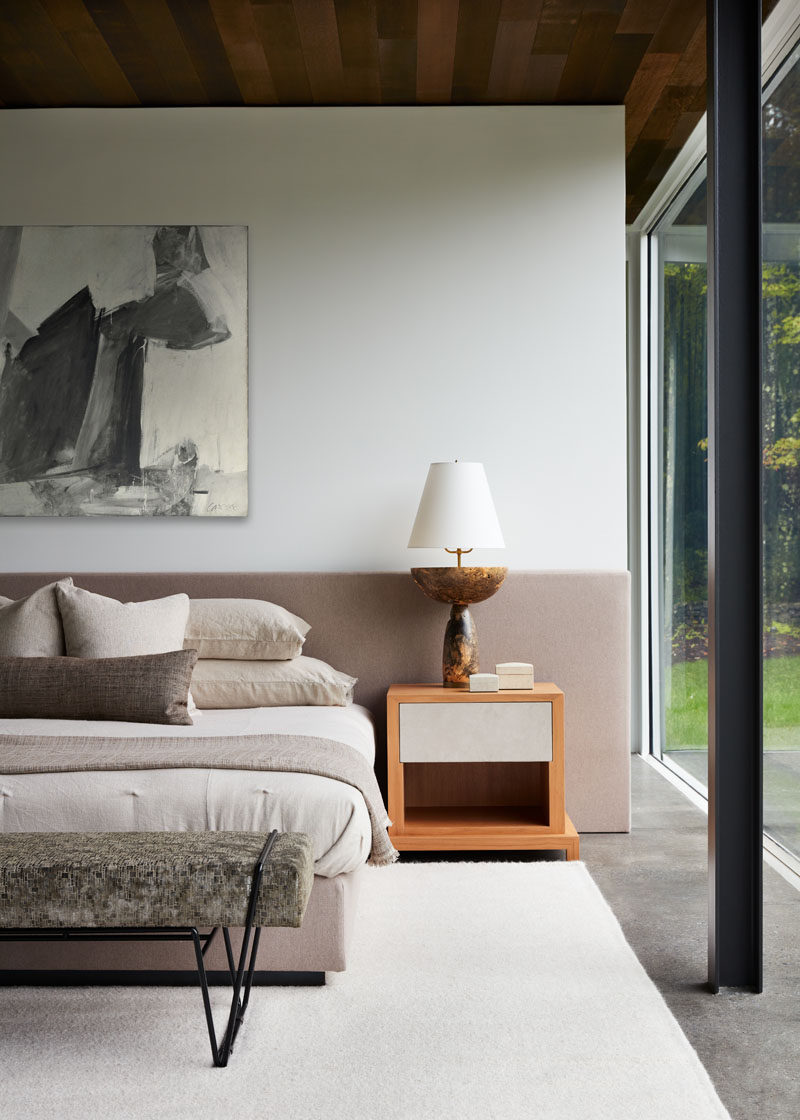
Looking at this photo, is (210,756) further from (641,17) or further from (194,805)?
(641,17)

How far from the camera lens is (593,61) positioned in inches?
144

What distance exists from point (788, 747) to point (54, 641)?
2329 millimetres

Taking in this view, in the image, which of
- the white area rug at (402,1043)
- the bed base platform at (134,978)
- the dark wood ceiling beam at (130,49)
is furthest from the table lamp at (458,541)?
the dark wood ceiling beam at (130,49)

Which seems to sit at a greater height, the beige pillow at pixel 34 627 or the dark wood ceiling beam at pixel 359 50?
the dark wood ceiling beam at pixel 359 50

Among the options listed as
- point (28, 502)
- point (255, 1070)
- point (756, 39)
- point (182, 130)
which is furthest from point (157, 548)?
point (756, 39)

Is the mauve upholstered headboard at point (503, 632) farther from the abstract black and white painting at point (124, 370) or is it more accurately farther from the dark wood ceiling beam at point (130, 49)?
the dark wood ceiling beam at point (130, 49)

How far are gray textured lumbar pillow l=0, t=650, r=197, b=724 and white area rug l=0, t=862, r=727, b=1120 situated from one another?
855mm

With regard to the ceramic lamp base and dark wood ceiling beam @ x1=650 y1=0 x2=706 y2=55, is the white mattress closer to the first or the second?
the ceramic lamp base

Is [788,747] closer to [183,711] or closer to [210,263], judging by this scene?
[183,711]

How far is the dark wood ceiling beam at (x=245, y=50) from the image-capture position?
10.9 ft

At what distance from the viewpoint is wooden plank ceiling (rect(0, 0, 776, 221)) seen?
3.32m

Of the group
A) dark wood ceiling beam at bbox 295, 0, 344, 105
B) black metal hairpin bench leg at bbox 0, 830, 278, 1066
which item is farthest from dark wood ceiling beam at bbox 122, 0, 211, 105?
black metal hairpin bench leg at bbox 0, 830, 278, 1066

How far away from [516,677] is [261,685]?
87 centimetres

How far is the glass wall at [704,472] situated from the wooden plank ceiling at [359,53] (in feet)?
1.76
